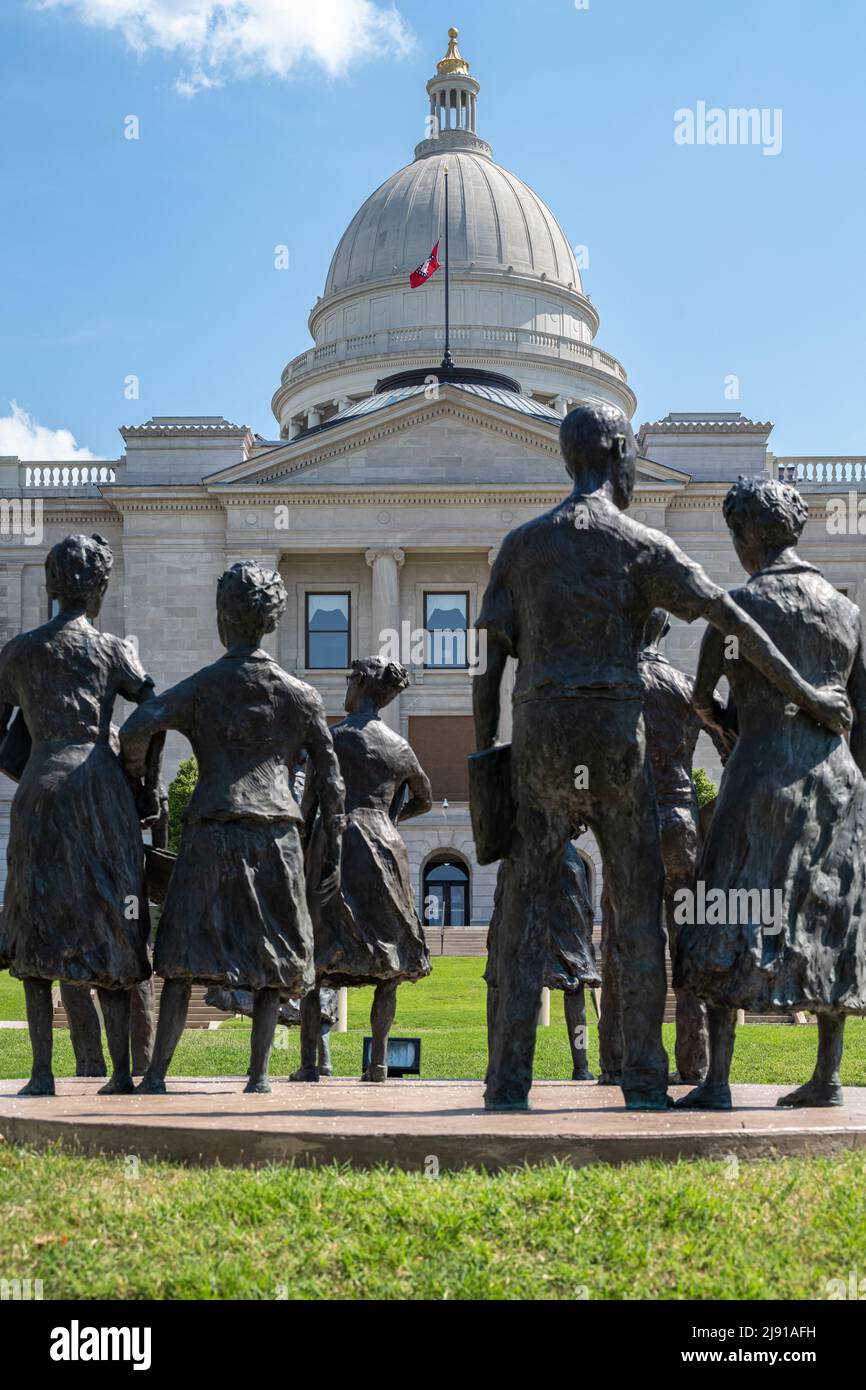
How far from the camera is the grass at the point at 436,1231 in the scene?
5602 mm

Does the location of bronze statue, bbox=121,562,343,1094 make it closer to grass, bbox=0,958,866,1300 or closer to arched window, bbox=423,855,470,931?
grass, bbox=0,958,866,1300

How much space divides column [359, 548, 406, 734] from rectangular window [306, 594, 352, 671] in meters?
1.31

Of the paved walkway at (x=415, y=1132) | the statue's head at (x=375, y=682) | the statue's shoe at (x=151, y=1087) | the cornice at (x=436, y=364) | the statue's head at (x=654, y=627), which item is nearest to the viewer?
the paved walkway at (x=415, y=1132)

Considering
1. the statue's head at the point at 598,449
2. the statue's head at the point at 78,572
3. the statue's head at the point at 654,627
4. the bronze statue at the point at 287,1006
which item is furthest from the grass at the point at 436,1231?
the bronze statue at the point at 287,1006

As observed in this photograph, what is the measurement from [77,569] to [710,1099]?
4264 mm

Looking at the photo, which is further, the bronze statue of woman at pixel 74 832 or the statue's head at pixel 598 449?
the bronze statue of woman at pixel 74 832

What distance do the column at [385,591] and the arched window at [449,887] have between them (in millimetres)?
4846

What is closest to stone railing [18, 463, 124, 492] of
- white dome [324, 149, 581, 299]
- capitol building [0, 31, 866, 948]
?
capitol building [0, 31, 866, 948]

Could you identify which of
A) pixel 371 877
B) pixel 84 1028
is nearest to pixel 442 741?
pixel 371 877

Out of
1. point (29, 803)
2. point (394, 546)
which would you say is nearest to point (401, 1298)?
point (29, 803)

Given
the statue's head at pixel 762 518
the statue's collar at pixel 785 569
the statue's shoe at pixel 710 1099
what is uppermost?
the statue's head at pixel 762 518

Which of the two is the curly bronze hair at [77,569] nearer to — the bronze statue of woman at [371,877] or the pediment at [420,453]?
the bronze statue of woman at [371,877]
